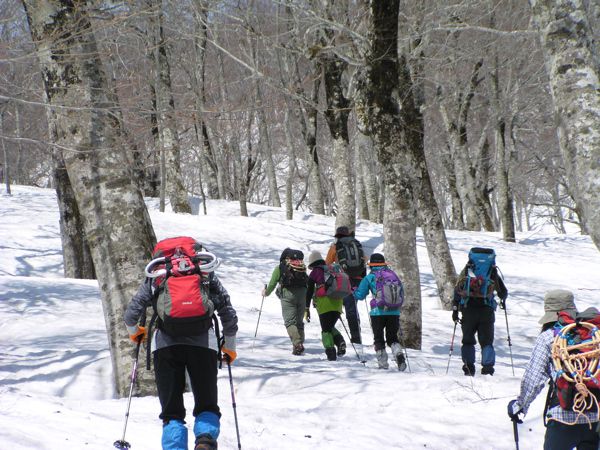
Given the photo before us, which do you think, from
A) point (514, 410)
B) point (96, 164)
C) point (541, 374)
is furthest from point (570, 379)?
point (96, 164)

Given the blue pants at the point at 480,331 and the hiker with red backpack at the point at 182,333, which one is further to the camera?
the blue pants at the point at 480,331

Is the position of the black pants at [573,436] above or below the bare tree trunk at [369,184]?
below

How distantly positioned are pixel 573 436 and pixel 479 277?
180 inches

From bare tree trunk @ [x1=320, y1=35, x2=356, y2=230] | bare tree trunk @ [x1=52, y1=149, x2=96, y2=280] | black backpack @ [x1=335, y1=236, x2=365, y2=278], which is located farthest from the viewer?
bare tree trunk @ [x1=320, y1=35, x2=356, y2=230]

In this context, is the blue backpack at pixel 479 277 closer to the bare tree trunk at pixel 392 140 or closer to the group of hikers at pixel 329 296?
A: the group of hikers at pixel 329 296

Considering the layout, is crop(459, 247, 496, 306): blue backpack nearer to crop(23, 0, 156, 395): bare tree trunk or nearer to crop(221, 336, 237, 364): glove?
crop(23, 0, 156, 395): bare tree trunk

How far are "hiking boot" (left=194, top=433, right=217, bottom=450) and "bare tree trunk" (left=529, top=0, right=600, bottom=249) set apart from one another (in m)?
3.43

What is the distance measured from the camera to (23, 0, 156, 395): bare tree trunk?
661cm

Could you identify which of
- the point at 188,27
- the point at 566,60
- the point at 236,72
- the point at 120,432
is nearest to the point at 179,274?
the point at 120,432

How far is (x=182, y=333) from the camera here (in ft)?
14.2

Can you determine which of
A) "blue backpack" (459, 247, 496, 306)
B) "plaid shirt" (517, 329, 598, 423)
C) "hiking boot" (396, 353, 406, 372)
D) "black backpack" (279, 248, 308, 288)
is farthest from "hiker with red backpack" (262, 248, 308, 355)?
"plaid shirt" (517, 329, 598, 423)

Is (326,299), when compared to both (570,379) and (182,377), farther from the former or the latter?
(570,379)

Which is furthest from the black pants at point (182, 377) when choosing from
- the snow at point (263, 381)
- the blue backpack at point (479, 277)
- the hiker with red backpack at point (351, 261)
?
the hiker with red backpack at point (351, 261)

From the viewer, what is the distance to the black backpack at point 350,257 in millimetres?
10617
